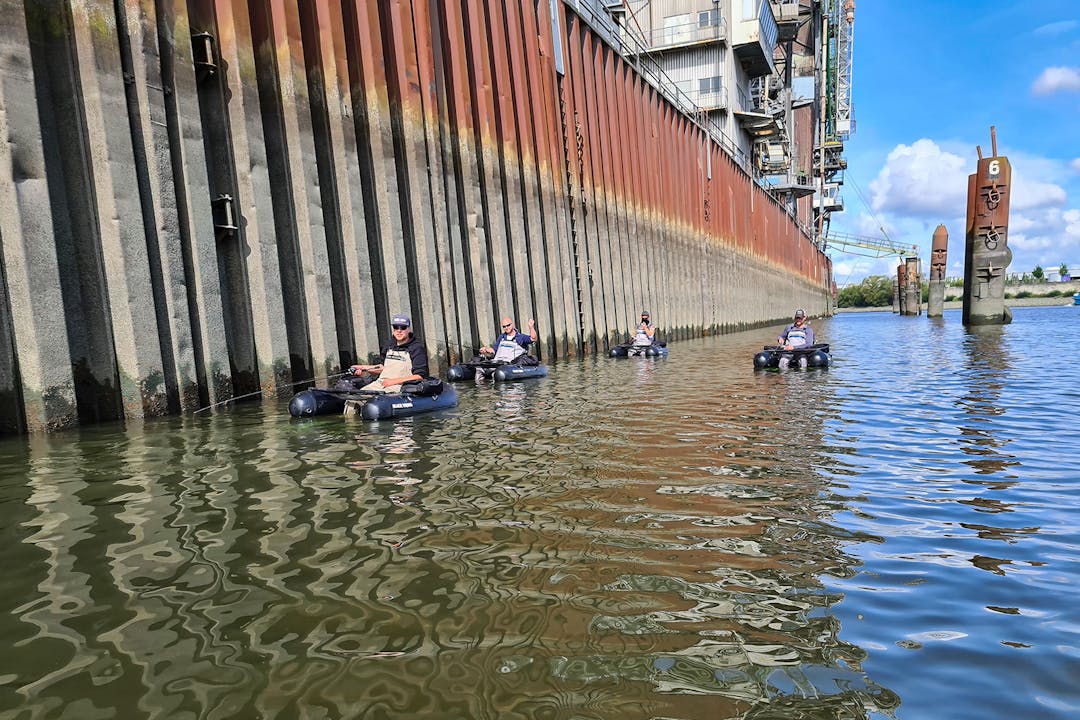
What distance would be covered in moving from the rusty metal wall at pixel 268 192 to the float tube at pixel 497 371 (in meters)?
0.82

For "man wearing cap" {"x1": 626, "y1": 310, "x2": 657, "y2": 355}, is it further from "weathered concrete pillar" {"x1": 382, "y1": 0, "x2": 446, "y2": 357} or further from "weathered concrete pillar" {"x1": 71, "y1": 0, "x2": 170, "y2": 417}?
"weathered concrete pillar" {"x1": 71, "y1": 0, "x2": 170, "y2": 417}

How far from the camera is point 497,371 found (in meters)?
14.6

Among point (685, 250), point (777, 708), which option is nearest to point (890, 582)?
point (777, 708)

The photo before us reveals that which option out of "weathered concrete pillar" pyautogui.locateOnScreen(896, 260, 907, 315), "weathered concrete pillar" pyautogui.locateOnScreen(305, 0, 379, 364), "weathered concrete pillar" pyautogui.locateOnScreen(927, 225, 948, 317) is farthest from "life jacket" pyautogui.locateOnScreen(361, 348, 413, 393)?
"weathered concrete pillar" pyautogui.locateOnScreen(896, 260, 907, 315)

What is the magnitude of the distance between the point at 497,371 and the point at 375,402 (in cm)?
488

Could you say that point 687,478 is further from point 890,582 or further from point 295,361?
point 295,361

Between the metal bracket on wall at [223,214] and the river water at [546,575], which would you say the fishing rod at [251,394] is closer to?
the river water at [546,575]

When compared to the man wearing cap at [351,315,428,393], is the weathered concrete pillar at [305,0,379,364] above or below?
above

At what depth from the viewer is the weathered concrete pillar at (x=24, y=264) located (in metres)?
8.34

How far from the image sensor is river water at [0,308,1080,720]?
287 centimetres

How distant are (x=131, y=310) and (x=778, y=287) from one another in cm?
5569

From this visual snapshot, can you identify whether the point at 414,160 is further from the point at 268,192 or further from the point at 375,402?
the point at 375,402

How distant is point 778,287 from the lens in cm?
5856

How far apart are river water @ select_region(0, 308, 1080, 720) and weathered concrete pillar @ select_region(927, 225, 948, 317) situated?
160ft
